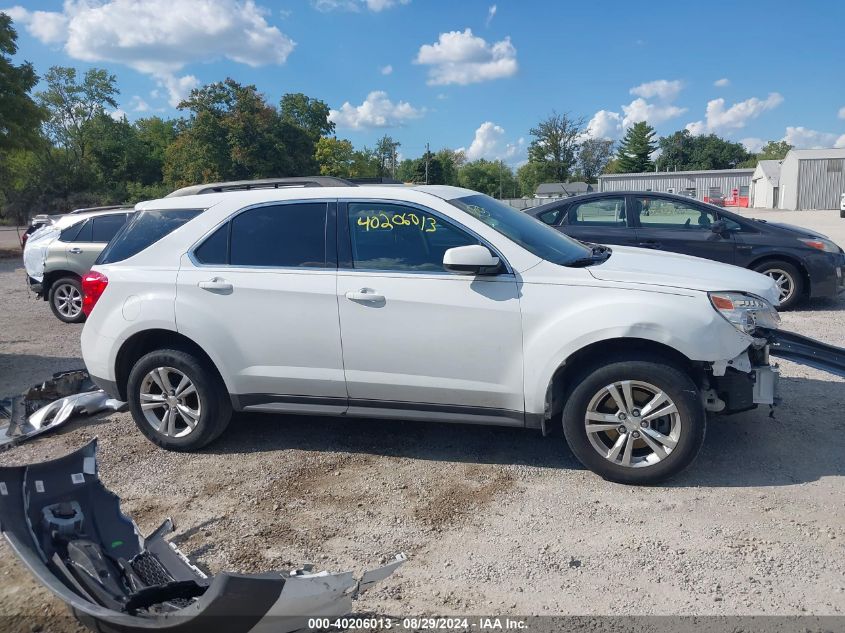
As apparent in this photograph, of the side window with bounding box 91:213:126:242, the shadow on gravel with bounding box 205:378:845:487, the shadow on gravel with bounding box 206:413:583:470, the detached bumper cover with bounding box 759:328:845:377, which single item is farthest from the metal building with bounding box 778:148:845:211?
the shadow on gravel with bounding box 206:413:583:470

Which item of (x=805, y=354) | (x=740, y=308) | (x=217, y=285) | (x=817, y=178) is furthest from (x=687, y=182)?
(x=217, y=285)

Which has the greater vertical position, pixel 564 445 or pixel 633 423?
pixel 633 423

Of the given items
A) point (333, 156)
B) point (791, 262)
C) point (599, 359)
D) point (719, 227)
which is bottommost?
point (791, 262)

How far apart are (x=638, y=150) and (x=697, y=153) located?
11309 millimetres

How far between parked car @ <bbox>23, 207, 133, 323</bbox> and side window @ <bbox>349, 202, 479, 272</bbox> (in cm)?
733

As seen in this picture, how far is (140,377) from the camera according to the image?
4852mm

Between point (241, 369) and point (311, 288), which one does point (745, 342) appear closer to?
point (311, 288)

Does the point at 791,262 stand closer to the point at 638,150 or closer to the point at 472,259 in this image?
the point at 472,259

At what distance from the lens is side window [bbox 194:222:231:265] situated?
4.79 metres

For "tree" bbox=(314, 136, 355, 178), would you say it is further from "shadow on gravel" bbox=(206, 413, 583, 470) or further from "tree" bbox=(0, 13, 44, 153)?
"shadow on gravel" bbox=(206, 413, 583, 470)

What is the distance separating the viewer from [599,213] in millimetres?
9945

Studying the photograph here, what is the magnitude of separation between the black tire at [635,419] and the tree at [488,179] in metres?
97.1

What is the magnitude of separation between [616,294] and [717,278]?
791 millimetres

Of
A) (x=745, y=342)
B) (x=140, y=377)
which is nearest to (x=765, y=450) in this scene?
(x=745, y=342)
